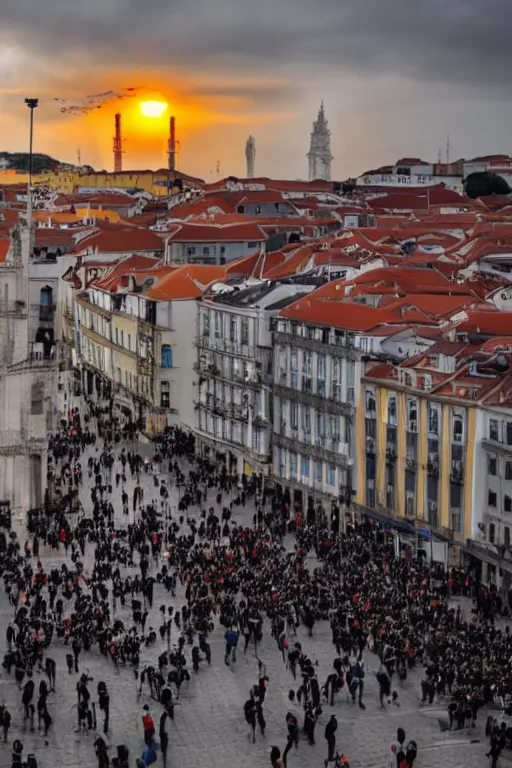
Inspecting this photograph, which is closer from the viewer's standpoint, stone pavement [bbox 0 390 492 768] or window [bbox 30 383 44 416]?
stone pavement [bbox 0 390 492 768]

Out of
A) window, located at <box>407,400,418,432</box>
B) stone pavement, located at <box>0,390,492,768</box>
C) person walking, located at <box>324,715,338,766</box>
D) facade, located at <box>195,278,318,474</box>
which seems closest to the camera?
person walking, located at <box>324,715,338,766</box>

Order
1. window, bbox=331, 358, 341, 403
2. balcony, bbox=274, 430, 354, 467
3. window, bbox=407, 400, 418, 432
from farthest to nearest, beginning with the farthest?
window, bbox=331, 358, 341, 403
balcony, bbox=274, 430, 354, 467
window, bbox=407, 400, 418, 432

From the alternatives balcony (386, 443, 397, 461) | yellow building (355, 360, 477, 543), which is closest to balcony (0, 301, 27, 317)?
yellow building (355, 360, 477, 543)

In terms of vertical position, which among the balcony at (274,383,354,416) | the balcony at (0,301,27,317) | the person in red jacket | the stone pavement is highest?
the balcony at (0,301,27,317)

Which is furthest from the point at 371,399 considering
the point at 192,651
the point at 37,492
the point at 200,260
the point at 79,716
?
the point at 200,260

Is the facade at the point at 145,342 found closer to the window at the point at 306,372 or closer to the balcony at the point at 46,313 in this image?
the balcony at the point at 46,313

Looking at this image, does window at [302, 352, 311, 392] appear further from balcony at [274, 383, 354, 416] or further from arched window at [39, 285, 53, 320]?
arched window at [39, 285, 53, 320]
